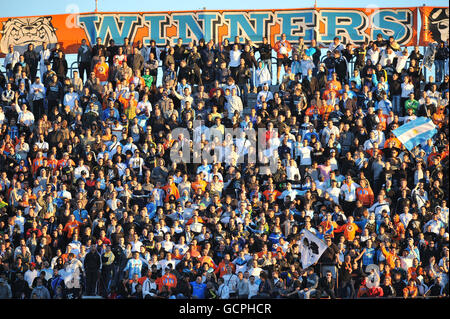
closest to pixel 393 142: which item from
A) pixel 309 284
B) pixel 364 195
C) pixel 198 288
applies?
pixel 364 195

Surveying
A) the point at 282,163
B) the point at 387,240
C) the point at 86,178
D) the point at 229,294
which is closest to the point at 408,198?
the point at 387,240

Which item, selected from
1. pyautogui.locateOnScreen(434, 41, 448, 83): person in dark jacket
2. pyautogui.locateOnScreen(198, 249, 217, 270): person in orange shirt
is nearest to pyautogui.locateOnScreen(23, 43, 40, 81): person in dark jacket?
pyautogui.locateOnScreen(198, 249, 217, 270): person in orange shirt

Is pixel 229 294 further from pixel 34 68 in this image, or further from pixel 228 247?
pixel 34 68

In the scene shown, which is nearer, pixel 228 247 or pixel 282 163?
pixel 228 247

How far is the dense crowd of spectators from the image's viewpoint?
21875 millimetres

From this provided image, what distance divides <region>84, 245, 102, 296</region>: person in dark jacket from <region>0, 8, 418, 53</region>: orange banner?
659cm

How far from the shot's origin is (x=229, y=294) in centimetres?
2159

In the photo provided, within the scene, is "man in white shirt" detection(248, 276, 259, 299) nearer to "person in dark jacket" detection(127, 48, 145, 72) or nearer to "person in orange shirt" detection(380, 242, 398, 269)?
"person in orange shirt" detection(380, 242, 398, 269)

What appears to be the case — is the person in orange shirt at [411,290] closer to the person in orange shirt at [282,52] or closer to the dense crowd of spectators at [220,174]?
the dense crowd of spectators at [220,174]

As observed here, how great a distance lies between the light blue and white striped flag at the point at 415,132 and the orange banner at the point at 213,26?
2948 mm

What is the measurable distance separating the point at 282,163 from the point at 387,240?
9.10 feet

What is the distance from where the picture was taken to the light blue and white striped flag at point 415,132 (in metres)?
23.8

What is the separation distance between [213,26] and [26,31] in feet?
14.2
